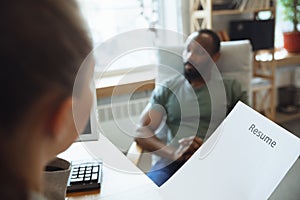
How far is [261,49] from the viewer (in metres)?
2.94

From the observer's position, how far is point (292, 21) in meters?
3.23

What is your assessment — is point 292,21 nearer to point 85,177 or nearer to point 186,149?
point 186,149

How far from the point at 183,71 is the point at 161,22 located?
1.12 meters

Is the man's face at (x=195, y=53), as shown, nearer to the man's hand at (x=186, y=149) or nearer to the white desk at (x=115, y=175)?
the man's hand at (x=186, y=149)

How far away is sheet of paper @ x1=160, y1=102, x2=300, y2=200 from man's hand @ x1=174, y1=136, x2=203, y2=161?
65 cm

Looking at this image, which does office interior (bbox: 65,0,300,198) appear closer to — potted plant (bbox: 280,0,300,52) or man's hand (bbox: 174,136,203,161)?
potted plant (bbox: 280,0,300,52)

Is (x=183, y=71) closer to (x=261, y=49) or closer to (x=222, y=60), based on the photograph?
(x=222, y=60)

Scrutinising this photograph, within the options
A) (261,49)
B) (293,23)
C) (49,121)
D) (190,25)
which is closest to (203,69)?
(49,121)

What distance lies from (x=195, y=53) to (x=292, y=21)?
1987 mm

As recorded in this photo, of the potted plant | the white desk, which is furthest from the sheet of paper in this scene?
the potted plant

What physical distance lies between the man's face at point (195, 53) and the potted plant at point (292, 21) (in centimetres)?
164

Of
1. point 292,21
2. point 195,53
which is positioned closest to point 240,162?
point 195,53

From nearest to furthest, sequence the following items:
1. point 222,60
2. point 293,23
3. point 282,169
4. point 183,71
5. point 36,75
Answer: point 36,75 → point 282,169 → point 183,71 → point 222,60 → point 293,23

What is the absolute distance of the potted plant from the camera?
3150mm
